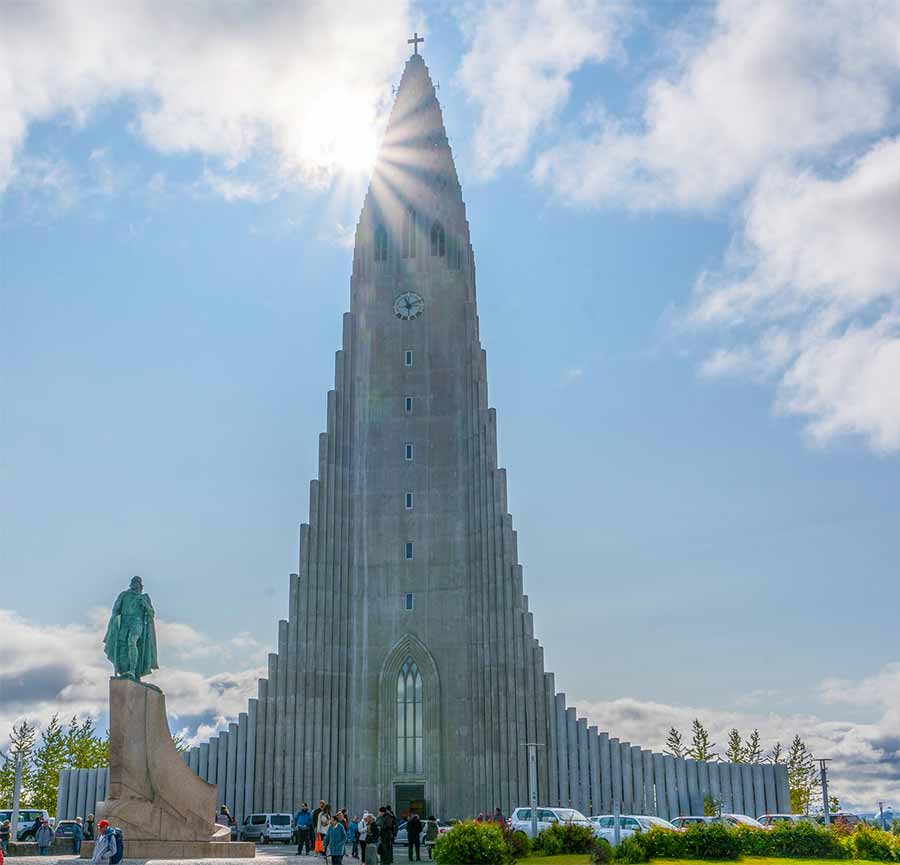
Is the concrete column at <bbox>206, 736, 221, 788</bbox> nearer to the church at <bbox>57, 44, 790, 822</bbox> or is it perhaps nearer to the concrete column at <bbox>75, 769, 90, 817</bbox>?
the church at <bbox>57, 44, 790, 822</bbox>

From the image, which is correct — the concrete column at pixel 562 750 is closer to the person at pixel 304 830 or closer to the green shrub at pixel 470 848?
the person at pixel 304 830

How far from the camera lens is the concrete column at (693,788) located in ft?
169

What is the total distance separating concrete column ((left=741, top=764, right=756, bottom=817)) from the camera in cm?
5153

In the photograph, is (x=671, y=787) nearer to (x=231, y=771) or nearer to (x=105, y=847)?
(x=231, y=771)

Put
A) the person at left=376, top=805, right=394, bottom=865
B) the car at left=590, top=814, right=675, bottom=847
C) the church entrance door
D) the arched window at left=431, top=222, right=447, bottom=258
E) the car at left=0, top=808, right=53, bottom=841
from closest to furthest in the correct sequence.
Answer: the person at left=376, top=805, right=394, bottom=865
the car at left=590, top=814, right=675, bottom=847
the car at left=0, top=808, right=53, bottom=841
the church entrance door
the arched window at left=431, top=222, right=447, bottom=258

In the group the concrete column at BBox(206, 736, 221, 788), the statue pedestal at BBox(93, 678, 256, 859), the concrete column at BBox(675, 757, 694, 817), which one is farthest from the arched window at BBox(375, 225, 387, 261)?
the statue pedestal at BBox(93, 678, 256, 859)

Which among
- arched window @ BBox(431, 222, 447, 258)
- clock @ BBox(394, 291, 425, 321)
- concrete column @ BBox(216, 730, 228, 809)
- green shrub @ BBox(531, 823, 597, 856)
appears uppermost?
arched window @ BBox(431, 222, 447, 258)

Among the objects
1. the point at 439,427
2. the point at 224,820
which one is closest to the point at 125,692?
the point at 224,820

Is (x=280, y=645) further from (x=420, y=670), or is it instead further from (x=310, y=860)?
(x=310, y=860)

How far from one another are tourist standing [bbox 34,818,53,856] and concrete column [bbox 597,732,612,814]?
1038 inches

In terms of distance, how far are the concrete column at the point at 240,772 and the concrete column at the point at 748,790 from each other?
22954 mm

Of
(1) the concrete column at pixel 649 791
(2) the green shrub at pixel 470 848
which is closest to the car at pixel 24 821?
(2) the green shrub at pixel 470 848

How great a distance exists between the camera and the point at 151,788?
26.9 m

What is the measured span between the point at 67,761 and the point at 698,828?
164 feet
